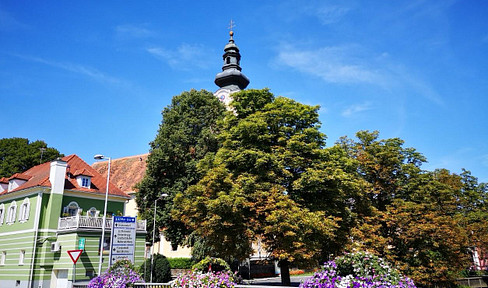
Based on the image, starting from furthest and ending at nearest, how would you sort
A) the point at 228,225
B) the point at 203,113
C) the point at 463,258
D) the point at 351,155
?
the point at 203,113 < the point at 351,155 < the point at 463,258 < the point at 228,225

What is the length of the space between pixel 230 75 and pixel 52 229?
33645mm

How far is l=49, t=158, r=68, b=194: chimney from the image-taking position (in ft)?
93.1

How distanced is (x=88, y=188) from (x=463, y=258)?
30.2 metres

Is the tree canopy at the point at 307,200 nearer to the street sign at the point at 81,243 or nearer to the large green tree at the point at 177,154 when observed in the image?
the large green tree at the point at 177,154

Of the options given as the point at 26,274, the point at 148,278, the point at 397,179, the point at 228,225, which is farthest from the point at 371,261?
the point at 26,274

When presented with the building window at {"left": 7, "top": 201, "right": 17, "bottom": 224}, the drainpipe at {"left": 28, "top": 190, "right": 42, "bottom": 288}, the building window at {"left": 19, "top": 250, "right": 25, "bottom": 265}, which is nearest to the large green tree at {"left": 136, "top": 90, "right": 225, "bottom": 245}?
the drainpipe at {"left": 28, "top": 190, "right": 42, "bottom": 288}

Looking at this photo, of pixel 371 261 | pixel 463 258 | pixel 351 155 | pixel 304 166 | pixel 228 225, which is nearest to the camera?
pixel 371 261

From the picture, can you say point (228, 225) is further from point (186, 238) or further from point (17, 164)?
point (17, 164)

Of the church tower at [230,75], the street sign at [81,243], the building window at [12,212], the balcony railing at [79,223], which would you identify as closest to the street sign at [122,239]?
the street sign at [81,243]

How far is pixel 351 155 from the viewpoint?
2950 centimetres

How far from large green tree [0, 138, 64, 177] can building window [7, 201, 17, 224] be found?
1148 cm

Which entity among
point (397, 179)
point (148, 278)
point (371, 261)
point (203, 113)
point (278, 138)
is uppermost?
point (203, 113)

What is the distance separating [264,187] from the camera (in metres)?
21.1

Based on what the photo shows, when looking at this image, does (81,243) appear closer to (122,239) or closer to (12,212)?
(12,212)
